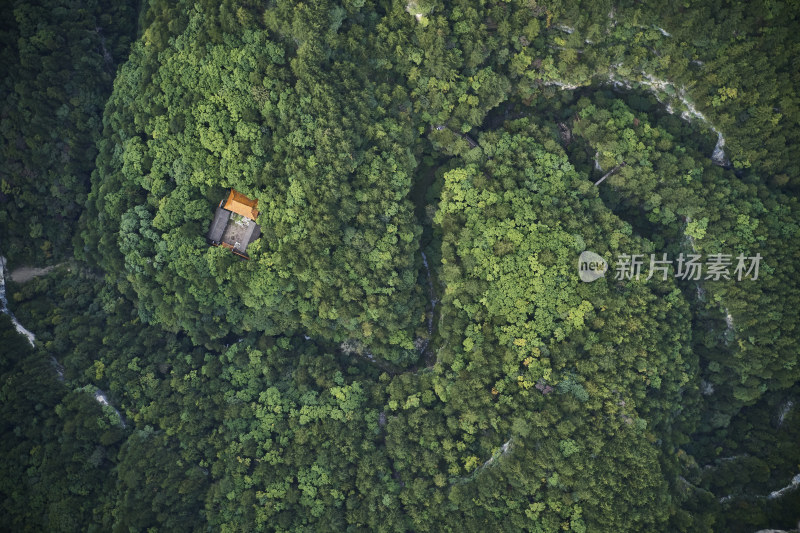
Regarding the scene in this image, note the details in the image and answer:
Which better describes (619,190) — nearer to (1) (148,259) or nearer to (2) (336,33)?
(2) (336,33)

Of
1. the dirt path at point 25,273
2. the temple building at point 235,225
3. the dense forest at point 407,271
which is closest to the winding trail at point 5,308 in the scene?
the dense forest at point 407,271

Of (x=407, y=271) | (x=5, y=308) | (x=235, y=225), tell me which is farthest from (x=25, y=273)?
(x=407, y=271)

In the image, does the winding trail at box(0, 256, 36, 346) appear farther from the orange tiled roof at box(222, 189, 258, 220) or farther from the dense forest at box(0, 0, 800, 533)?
the orange tiled roof at box(222, 189, 258, 220)

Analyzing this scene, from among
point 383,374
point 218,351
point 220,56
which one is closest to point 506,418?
point 383,374

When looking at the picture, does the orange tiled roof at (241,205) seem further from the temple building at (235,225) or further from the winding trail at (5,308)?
the winding trail at (5,308)

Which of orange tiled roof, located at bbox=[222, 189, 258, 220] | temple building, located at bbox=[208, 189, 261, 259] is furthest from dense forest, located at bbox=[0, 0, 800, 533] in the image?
temple building, located at bbox=[208, 189, 261, 259]
